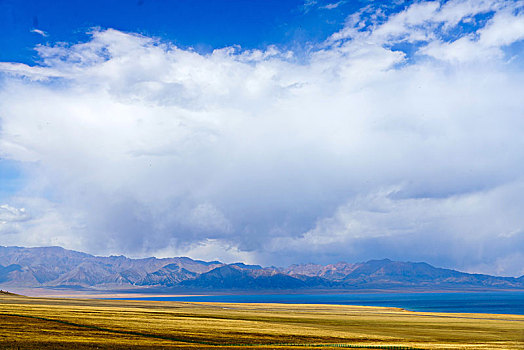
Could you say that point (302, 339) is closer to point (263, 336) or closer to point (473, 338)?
point (263, 336)

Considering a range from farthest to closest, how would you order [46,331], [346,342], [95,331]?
1. [346,342]
2. [95,331]
3. [46,331]

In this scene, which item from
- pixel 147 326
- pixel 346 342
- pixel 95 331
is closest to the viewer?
pixel 95 331

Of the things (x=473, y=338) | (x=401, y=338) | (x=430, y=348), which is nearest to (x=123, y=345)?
(x=430, y=348)

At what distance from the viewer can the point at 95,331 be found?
208 ft

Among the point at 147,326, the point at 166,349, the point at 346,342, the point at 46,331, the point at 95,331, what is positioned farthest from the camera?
the point at 147,326

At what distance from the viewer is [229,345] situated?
5897cm

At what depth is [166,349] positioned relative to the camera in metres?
50.7

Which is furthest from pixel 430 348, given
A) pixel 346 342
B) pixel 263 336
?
pixel 263 336

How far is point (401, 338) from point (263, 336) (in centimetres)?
2379

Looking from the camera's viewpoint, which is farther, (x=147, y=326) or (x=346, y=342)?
(x=147, y=326)

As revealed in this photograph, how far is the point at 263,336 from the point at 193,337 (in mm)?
11051

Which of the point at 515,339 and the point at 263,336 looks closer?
the point at 263,336

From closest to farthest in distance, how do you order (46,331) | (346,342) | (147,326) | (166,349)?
(166,349) → (46,331) → (346,342) → (147,326)

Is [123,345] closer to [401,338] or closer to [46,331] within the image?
[46,331]
